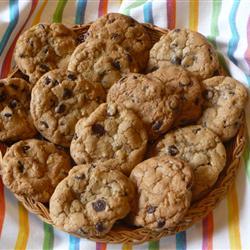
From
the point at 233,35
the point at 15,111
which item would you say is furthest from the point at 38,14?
the point at 233,35

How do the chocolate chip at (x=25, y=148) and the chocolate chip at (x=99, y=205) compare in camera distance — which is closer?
the chocolate chip at (x=99, y=205)

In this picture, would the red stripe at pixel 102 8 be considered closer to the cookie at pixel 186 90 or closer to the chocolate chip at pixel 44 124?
the cookie at pixel 186 90

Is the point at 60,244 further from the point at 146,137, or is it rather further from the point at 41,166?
the point at 146,137

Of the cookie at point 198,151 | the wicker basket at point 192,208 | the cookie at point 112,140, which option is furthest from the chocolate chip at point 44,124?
the cookie at point 198,151

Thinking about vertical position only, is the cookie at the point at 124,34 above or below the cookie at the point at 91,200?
above

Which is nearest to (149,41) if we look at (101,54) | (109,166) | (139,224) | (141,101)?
(101,54)

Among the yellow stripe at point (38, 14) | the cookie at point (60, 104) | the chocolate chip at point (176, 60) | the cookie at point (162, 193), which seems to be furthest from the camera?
the yellow stripe at point (38, 14)

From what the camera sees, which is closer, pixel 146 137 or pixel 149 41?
pixel 146 137

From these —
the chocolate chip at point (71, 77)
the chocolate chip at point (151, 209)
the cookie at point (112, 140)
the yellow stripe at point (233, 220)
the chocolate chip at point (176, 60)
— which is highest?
the chocolate chip at point (71, 77)
